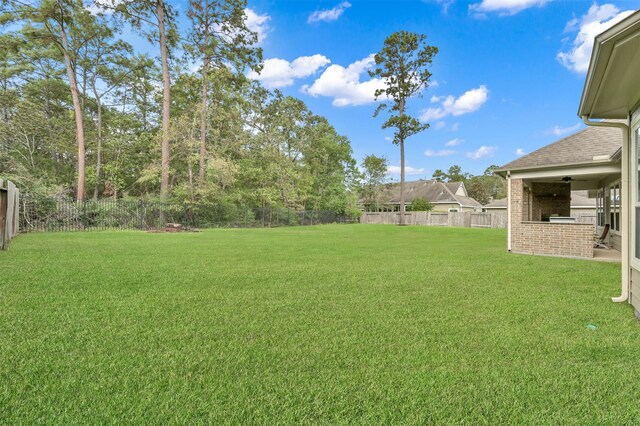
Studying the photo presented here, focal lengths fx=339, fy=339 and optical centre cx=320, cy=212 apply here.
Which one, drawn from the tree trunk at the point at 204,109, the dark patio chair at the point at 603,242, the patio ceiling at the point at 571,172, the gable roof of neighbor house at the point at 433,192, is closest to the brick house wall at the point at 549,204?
the dark patio chair at the point at 603,242

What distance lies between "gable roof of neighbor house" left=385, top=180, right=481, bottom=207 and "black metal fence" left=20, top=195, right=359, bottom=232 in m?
20.5

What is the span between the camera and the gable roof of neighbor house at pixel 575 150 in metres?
8.59

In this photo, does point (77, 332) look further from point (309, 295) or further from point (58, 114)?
point (58, 114)

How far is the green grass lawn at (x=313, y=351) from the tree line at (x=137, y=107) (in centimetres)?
1570

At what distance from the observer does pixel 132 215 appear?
17.9m

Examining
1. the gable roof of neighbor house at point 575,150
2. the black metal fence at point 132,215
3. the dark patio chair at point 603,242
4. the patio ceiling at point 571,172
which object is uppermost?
the gable roof of neighbor house at point 575,150

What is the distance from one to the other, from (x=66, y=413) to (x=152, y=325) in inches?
56.4

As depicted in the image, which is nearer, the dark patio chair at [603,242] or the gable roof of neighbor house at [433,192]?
the dark patio chair at [603,242]

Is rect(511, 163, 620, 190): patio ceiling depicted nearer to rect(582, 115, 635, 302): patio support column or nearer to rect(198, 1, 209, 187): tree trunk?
rect(582, 115, 635, 302): patio support column

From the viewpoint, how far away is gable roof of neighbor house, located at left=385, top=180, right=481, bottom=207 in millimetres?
38938

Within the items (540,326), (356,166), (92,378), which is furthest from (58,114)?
(540,326)

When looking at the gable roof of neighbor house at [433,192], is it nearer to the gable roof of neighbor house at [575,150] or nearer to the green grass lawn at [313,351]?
the gable roof of neighbor house at [575,150]

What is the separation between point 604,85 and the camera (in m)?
3.60

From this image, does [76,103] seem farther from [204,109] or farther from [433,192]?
[433,192]
